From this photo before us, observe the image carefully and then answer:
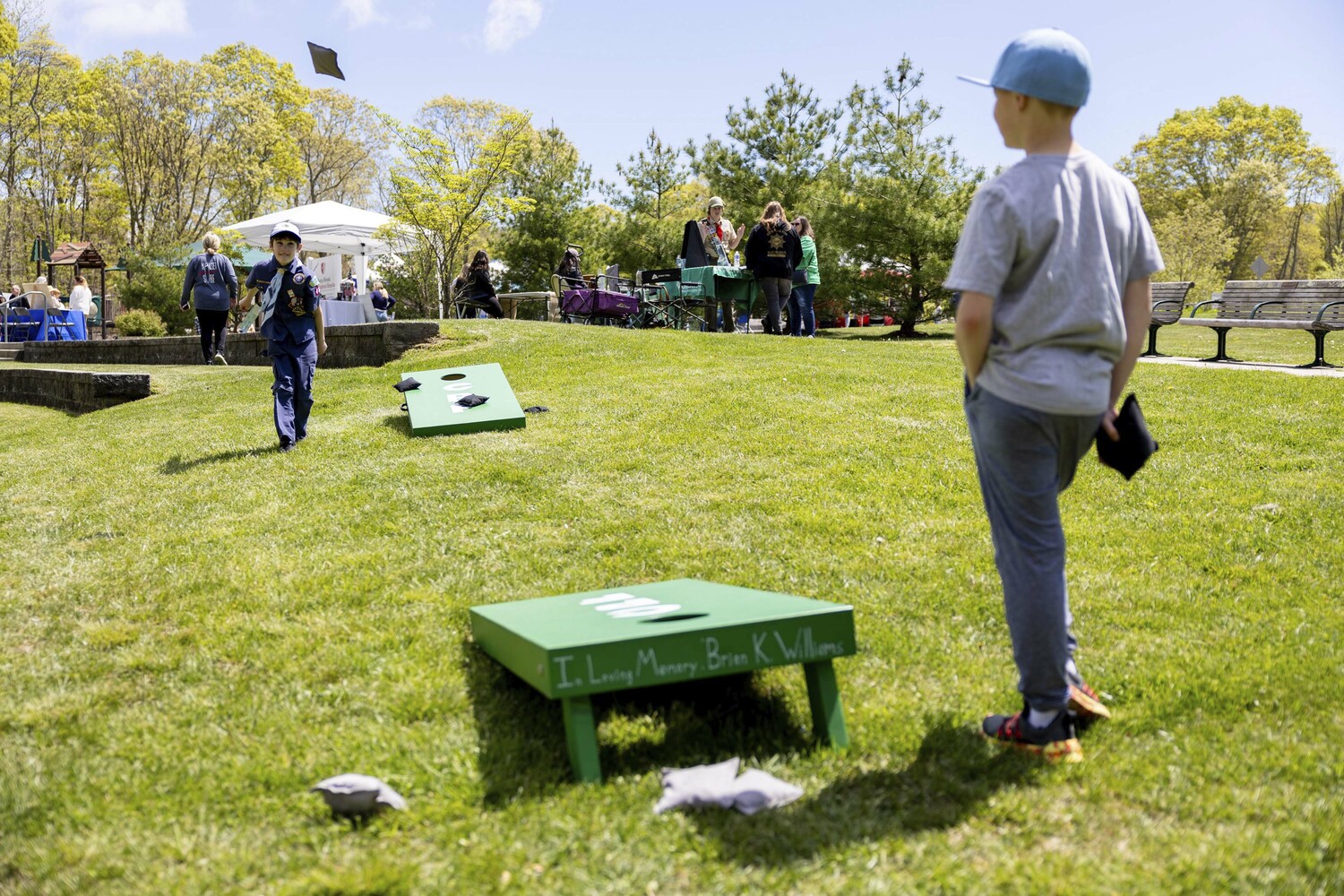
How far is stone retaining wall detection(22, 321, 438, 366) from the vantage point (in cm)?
1396

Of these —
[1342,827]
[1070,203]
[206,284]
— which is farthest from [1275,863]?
[206,284]

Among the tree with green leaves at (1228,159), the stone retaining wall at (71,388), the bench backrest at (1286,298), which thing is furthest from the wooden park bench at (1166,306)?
the tree with green leaves at (1228,159)

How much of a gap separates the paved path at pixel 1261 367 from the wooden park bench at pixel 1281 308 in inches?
10.3

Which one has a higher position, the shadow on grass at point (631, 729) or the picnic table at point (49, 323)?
the picnic table at point (49, 323)

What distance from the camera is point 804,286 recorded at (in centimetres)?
1661

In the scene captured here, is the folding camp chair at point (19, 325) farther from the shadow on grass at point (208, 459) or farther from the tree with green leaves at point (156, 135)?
the shadow on grass at point (208, 459)

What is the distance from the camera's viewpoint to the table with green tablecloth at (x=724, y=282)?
18078 millimetres

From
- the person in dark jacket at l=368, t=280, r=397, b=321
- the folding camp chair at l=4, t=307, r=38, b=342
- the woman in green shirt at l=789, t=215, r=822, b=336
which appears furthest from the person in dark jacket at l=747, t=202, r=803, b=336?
the folding camp chair at l=4, t=307, r=38, b=342

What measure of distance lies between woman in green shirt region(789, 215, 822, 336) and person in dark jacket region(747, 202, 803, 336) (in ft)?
1.18

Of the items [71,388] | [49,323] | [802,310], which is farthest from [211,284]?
[49,323]

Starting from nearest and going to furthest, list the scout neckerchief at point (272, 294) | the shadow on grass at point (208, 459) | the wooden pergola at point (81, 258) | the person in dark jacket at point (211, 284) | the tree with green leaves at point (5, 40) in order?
the shadow on grass at point (208, 459) → the scout neckerchief at point (272, 294) → the person in dark jacket at point (211, 284) → the wooden pergola at point (81, 258) → the tree with green leaves at point (5, 40)

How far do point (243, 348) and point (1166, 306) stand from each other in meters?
13.6

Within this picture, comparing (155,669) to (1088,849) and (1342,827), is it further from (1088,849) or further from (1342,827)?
(1342,827)

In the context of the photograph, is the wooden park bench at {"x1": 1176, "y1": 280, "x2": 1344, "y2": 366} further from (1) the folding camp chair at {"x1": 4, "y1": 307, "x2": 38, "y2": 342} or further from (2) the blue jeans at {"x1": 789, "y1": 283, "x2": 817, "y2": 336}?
(1) the folding camp chair at {"x1": 4, "y1": 307, "x2": 38, "y2": 342}
